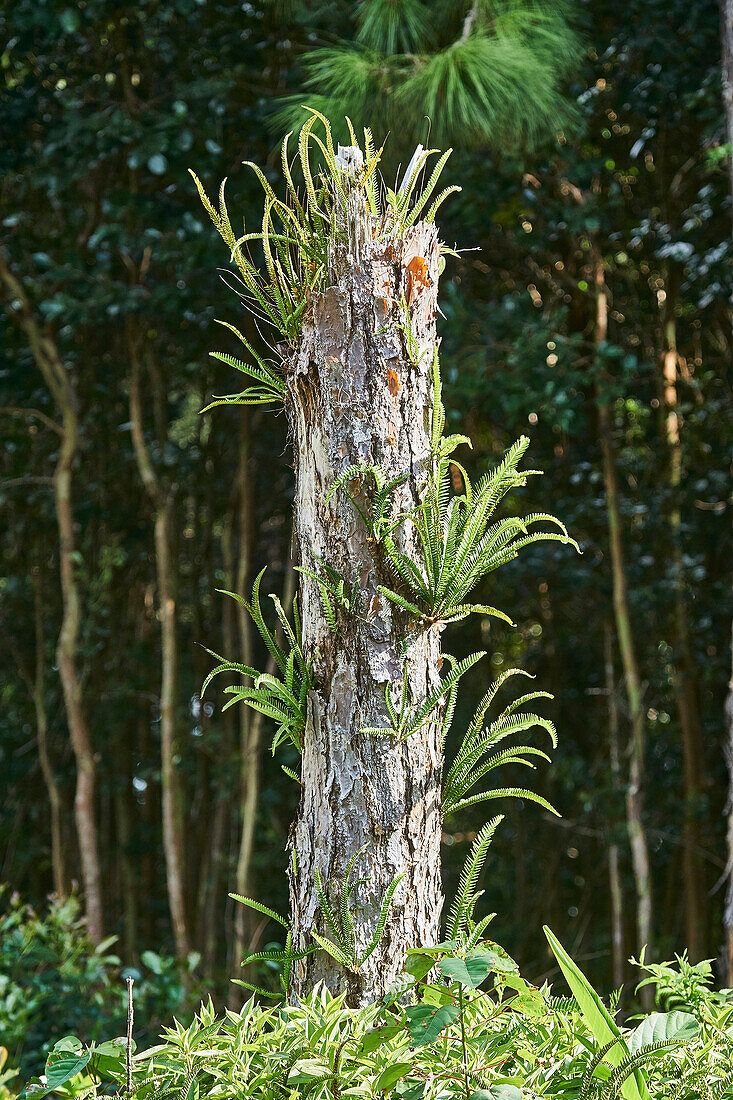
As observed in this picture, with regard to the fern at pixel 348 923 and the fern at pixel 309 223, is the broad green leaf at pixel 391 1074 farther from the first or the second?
the fern at pixel 309 223

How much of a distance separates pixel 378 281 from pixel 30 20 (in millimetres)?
2434

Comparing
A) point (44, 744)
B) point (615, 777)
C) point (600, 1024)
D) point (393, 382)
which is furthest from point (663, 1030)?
point (44, 744)

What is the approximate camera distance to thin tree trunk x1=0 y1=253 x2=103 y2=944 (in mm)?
3170

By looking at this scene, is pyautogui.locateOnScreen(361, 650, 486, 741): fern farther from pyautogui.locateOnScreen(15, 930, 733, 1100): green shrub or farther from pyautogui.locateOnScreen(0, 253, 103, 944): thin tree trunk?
pyautogui.locateOnScreen(0, 253, 103, 944): thin tree trunk

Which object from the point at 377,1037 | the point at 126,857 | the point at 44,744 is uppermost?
the point at 377,1037

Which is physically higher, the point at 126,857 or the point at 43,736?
the point at 43,736

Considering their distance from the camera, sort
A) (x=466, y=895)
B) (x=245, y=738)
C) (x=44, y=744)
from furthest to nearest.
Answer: (x=44, y=744) < (x=245, y=738) < (x=466, y=895)

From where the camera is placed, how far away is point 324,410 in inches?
33.4

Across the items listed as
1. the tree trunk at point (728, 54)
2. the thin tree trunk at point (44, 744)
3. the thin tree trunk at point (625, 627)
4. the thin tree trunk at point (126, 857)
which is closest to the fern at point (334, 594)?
the tree trunk at point (728, 54)

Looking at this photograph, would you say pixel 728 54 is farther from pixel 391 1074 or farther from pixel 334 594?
pixel 391 1074

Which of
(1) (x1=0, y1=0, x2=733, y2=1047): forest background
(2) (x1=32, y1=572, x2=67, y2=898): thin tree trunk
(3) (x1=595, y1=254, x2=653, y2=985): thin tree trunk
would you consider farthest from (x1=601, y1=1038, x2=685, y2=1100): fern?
(2) (x1=32, y1=572, x2=67, y2=898): thin tree trunk

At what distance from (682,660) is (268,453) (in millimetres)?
1728

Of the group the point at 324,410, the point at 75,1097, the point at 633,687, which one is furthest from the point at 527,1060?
the point at 633,687

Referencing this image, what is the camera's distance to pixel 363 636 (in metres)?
0.82
